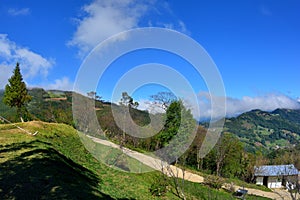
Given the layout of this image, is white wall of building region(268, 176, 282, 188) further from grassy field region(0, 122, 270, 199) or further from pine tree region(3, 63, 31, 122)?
pine tree region(3, 63, 31, 122)

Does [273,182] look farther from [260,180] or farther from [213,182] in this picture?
[213,182]

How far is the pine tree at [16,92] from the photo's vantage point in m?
38.3

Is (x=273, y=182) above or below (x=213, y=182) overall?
below

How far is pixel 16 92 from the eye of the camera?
3828cm

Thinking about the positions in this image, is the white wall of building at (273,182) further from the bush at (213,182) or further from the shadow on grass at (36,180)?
the shadow on grass at (36,180)

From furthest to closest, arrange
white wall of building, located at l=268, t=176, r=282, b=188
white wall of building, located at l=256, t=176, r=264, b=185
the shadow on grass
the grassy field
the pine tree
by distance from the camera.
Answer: white wall of building, located at l=256, t=176, r=264, b=185 → white wall of building, located at l=268, t=176, r=282, b=188 → the pine tree → the grassy field → the shadow on grass

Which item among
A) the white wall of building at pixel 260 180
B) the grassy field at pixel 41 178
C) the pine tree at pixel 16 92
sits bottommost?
the white wall of building at pixel 260 180

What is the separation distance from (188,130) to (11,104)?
23.6m

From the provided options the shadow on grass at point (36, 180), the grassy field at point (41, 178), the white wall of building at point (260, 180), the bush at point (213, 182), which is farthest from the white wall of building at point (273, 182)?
the shadow on grass at point (36, 180)

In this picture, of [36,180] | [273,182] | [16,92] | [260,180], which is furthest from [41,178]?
[260,180]

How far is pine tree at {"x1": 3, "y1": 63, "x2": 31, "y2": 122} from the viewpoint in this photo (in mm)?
38281

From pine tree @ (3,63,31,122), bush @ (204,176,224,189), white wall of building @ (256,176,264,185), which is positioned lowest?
white wall of building @ (256,176,264,185)

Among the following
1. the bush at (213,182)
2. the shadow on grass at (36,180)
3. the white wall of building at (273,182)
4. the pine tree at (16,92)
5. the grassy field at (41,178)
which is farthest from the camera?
the white wall of building at (273,182)

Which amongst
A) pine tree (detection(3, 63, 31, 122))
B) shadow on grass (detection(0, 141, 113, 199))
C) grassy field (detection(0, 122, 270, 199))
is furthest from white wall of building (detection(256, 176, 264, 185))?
shadow on grass (detection(0, 141, 113, 199))
